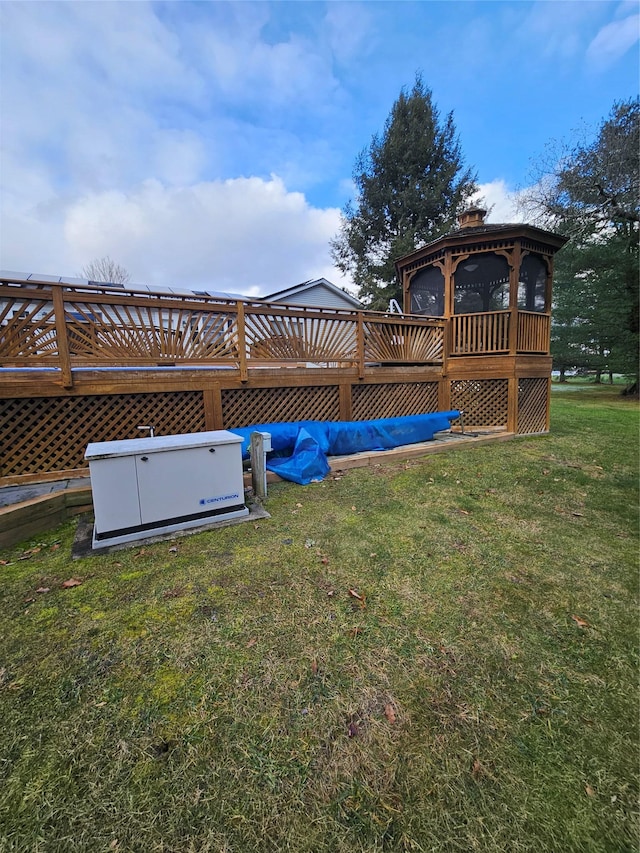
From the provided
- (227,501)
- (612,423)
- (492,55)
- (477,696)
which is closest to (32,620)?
(227,501)

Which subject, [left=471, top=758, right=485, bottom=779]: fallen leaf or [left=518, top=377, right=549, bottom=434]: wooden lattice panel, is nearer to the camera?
[left=471, top=758, right=485, bottom=779]: fallen leaf

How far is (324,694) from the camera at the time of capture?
5.44 feet

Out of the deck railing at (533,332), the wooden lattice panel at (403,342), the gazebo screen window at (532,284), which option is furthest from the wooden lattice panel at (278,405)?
the gazebo screen window at (532,284)

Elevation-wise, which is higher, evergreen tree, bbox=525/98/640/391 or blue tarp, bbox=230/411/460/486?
evergreen tree, bbox=525/98/640/391

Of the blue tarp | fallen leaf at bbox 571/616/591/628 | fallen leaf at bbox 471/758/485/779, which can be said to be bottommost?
fallen leaf at bbox 571/616/591/628

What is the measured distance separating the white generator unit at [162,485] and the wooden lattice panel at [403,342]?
4.14 m

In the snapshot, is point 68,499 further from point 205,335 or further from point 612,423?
point 612,423

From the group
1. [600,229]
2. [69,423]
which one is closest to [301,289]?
[69,423]

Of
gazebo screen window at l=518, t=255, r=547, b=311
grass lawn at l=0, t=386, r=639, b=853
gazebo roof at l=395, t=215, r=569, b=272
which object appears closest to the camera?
grass lawn at l=0, t=386, r=639, b=853

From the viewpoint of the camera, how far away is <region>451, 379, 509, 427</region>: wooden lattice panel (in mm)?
7746

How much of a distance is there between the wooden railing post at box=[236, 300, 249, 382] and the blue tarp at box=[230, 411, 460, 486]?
2.73ft

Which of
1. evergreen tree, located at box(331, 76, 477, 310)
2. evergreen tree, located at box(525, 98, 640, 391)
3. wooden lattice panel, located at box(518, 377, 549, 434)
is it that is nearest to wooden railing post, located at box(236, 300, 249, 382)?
wooden lattice panel, located at box(518, 377, 549, 434)

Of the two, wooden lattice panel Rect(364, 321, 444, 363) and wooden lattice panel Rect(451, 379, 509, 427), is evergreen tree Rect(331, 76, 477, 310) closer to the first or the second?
wooden lattice panel Rect(364, 321, 444, 363)

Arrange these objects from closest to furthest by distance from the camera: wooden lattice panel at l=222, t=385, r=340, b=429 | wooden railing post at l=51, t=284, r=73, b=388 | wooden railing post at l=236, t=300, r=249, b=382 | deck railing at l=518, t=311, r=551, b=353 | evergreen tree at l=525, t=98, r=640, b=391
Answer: wooden railing post at l=51, t=284, r=73, b=388 → wooden railing post at l=236, t=300, r=249, b=382 → wooden lattice panel at l=222, t=385, r=340, b=429 → deck railing at l=518, t=311, r=551, b=353 → evergreen tree at l=525, t=98, r=640, b=391
